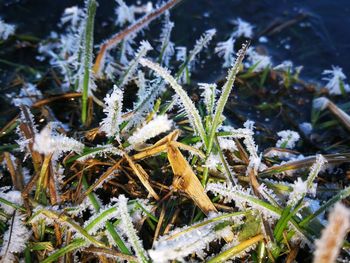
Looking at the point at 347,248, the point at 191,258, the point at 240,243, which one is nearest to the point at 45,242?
the point at 191,258

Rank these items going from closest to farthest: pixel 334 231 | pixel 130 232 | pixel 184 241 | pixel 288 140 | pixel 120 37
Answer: pixel 334 231, pixel 184 241, pixel 130 232, pixel 288 140, pixel 120 37

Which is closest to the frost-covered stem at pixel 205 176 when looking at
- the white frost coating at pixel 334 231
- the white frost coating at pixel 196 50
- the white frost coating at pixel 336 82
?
the white frost coating at pixel 196 50

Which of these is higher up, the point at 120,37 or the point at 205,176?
the point at 120,37

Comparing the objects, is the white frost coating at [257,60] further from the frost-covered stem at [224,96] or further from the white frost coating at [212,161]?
the white frost coating at [212,161]

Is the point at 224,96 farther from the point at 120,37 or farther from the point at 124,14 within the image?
the point at 124,14

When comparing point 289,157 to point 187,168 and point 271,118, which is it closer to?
point 271,118

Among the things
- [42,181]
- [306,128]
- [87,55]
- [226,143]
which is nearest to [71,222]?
[42,181]

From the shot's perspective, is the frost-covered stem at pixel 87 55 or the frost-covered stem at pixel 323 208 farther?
the frost-covered stem at pixel 87 55
